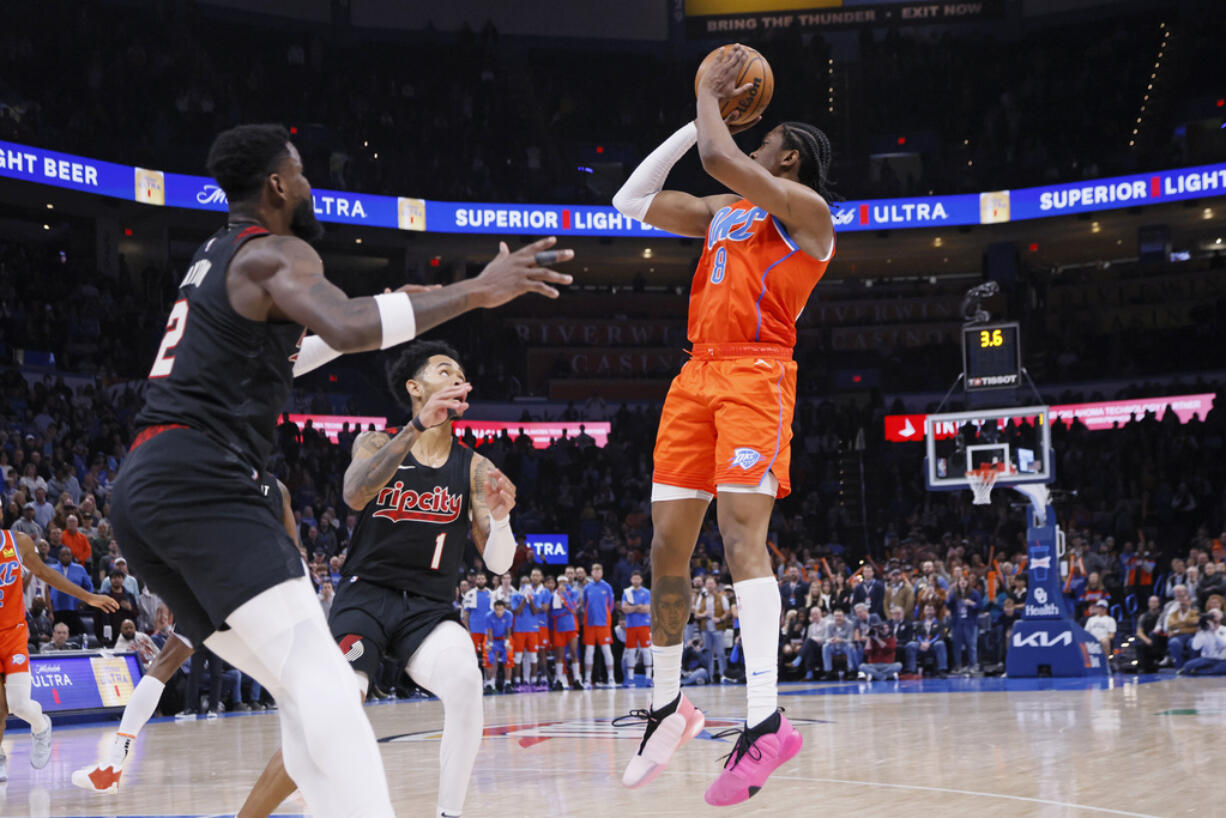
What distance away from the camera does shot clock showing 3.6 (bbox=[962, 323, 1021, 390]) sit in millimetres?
16672

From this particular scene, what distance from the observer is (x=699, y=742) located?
9719mm

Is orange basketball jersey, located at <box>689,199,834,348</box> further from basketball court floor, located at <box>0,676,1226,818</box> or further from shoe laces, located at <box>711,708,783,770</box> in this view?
basketball court floor, located at <box>0,676,1226,818</box>

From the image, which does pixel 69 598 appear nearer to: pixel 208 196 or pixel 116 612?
pixel 116 612

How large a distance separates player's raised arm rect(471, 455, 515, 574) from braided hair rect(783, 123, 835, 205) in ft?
5.88

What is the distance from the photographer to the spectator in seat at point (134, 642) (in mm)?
14297

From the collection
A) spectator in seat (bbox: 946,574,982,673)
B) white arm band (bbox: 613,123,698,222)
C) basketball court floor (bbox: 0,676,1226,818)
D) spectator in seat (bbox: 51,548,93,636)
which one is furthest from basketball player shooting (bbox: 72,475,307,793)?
spectator in seat (bbox: 946,574,982,673)

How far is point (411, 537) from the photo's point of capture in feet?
17.4

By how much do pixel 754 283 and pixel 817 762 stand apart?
4.05 m

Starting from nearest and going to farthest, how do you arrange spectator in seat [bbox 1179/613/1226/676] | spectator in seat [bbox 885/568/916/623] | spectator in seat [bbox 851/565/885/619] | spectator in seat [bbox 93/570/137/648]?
spectator in seat [bbox 93/570/137/648] → spectator in seat [bbox 1179/613/1226/676] → spectator in seat [bbox 885/568/916/623] → spectator in seat [bbox 851/565/885/619]

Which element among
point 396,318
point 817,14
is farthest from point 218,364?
point 817,14

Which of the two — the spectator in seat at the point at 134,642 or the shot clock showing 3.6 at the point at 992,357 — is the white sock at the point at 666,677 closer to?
the spectator in seat at the point at 134,642

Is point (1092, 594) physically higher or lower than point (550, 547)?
lower

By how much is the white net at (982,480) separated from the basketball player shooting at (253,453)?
1387 centimetres

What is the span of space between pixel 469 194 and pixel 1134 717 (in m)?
21.3
